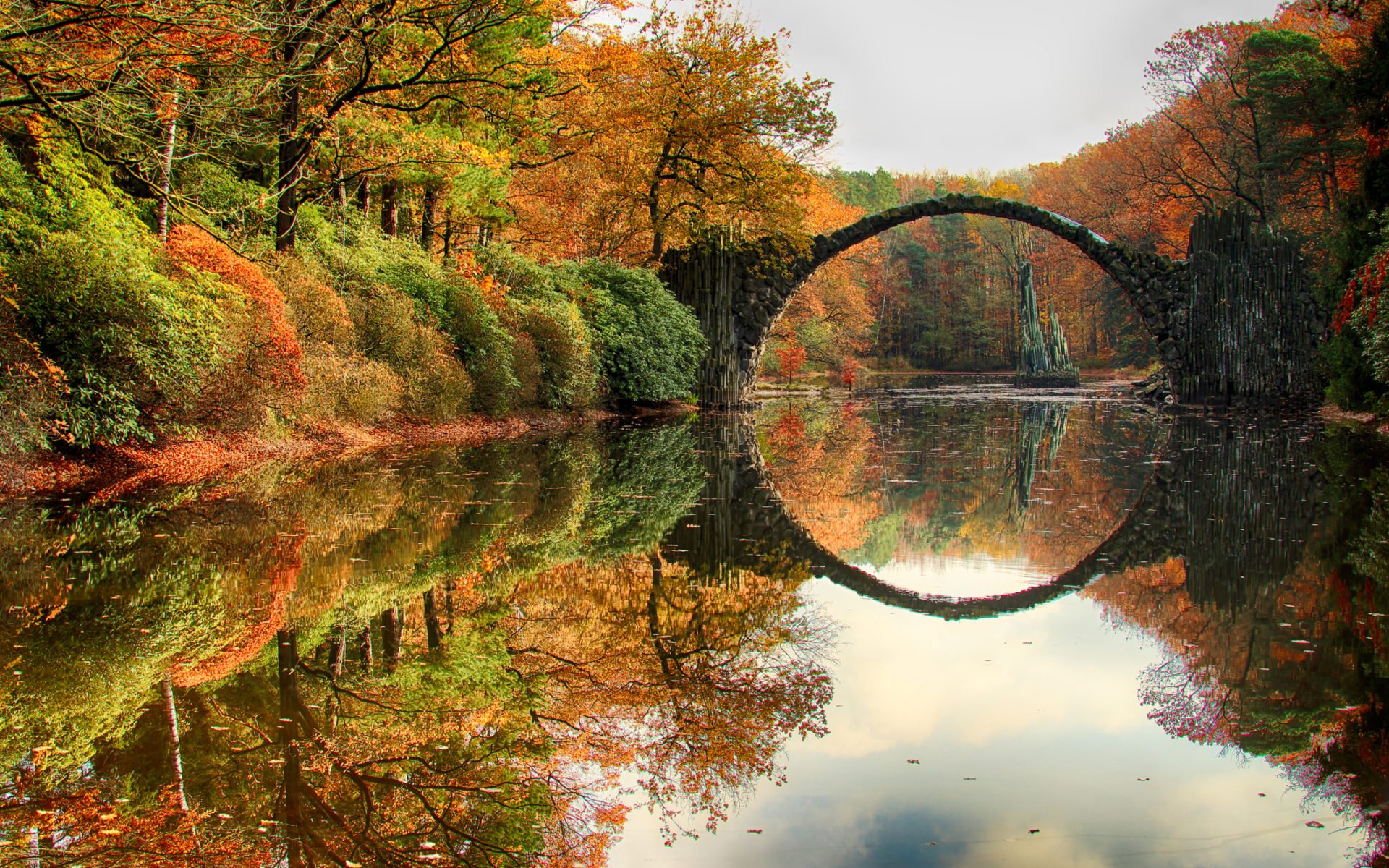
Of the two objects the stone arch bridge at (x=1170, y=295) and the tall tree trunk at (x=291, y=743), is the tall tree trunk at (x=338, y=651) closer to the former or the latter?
the tall tree trunk at (x=291, y=743)

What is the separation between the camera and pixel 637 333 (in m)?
20.0

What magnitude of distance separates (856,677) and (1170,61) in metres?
32.9

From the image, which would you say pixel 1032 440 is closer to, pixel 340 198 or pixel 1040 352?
pixel 340 198

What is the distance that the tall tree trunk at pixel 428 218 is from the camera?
64.0ft

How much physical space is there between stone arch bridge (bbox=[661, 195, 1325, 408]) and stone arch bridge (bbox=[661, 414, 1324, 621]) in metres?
11.0

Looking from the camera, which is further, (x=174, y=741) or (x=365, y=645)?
(x=365, y=645)

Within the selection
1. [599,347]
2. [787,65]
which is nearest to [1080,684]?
[599,347]

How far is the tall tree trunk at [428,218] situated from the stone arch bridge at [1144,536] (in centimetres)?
1036

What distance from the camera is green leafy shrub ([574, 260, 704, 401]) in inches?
768

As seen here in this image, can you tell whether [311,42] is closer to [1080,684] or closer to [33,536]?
[33,536]

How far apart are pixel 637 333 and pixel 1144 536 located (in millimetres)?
13924

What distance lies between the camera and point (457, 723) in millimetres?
3461

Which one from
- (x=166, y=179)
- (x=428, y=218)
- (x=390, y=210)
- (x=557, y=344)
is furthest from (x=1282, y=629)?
(x=428, y=218)

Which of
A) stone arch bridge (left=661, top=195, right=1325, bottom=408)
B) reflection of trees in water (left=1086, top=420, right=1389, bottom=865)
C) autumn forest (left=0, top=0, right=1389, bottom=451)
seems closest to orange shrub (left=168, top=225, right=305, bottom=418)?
autumn forest (left=0, top=0, right=1389, bottom=451)
